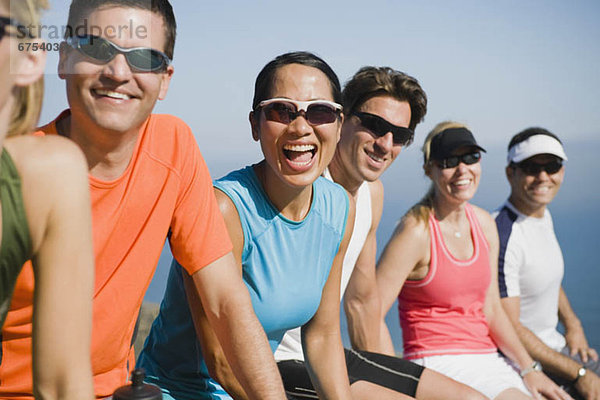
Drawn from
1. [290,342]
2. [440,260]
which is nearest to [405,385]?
[290,342]

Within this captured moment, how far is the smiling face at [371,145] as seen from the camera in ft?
10.4

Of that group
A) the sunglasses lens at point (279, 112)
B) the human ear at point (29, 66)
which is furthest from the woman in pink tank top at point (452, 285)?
the human ear at point (29, 66)

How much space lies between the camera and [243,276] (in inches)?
87.0

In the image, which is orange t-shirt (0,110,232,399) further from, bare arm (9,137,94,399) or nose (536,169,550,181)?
nose (536,169,550,181)

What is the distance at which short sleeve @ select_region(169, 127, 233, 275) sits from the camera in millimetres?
1926

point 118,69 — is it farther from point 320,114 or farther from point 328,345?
point 328,345

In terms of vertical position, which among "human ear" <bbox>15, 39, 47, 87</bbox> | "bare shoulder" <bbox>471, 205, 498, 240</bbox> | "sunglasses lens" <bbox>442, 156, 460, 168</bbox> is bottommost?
"bare shoulder" <bbox>471, 205, 498, 240</bbox>

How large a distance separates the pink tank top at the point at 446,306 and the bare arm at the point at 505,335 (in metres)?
0.07

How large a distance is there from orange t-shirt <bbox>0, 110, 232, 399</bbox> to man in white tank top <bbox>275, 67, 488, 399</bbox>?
1234mm

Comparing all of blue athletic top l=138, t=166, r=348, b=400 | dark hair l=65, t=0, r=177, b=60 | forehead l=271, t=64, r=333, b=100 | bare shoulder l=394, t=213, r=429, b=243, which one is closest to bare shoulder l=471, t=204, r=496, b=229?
bare shoulder l=394, t=213, r=429, b=243

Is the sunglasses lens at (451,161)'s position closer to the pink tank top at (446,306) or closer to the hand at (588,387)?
the pink tank top at (446,306)

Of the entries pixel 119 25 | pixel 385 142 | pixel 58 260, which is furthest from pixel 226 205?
pixel 385 142

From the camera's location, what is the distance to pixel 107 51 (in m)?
1.72

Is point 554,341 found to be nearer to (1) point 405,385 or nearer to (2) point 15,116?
(1) point 405,385
